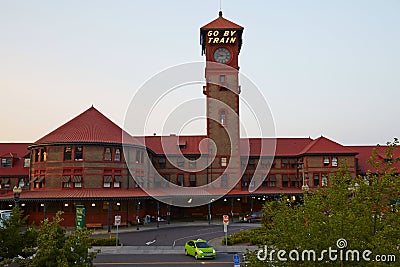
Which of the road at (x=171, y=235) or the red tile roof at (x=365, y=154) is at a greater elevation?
the red tile roof at (x=365, y=154)

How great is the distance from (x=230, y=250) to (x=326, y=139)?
1537 inches

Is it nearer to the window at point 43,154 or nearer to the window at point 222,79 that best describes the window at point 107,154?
the window at point 43,154

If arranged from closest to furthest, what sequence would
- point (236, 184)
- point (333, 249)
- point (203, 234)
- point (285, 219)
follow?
point (333, 249)
point (285, 219)
point (203, 234)
point (236, 184)

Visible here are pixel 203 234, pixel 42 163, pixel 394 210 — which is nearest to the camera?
pixel 394 210

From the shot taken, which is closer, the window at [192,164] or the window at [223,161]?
the window at [223,161]

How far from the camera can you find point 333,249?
10148 millimetres

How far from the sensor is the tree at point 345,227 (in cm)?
996

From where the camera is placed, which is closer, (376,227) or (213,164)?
(376,227)

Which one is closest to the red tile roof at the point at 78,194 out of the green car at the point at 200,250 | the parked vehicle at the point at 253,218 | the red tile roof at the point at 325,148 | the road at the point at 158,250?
the road at the point at 158,250

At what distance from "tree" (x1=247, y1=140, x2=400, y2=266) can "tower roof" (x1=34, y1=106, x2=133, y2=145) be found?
137ft

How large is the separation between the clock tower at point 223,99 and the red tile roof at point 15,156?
1247 inches

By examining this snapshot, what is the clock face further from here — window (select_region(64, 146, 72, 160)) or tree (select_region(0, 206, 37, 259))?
tree (select_region(0, 206, 37, 259))

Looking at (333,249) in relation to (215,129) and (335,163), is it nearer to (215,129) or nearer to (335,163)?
(215,129)

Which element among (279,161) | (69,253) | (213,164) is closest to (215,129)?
(213,164)
